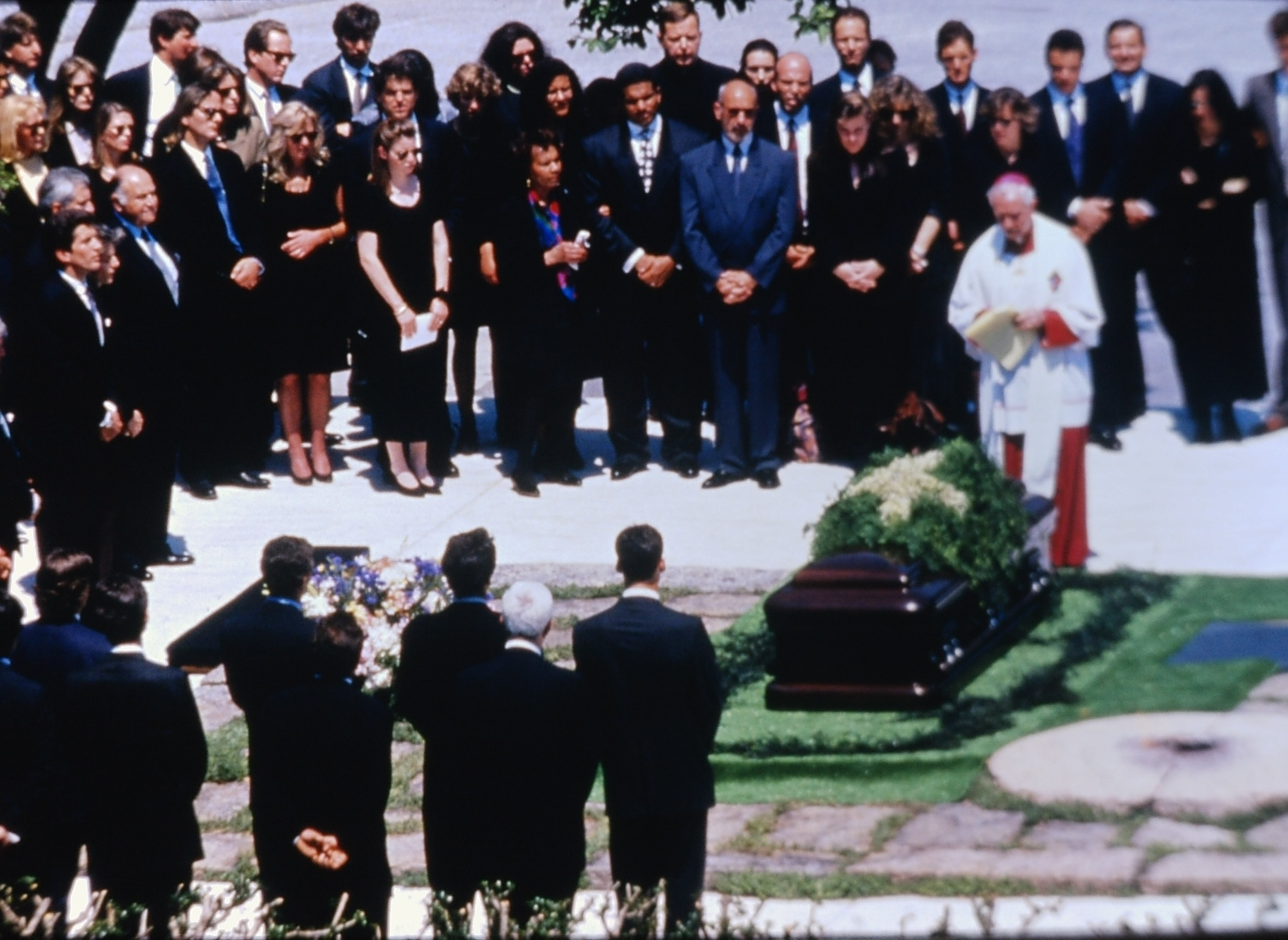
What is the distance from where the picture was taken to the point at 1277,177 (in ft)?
31.0

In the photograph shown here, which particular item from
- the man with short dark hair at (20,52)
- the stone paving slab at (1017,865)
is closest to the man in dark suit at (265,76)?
the man with short dark hair at (20,52)

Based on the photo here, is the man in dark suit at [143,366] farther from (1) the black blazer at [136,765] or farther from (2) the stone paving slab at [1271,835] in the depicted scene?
(2) the stone paving slab at [1271,835]

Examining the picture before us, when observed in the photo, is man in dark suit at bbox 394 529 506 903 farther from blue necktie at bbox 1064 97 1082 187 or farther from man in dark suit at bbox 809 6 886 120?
man in dark suit at bbox 809 6 886 120

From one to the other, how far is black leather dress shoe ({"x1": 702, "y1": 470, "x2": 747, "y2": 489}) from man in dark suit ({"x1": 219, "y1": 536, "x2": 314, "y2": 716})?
12.8ft

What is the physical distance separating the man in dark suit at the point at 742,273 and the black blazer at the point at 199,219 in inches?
78.8

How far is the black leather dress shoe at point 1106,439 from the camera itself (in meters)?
10.3

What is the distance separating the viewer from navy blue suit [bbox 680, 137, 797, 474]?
34.9 feet

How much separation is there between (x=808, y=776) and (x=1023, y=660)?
4.36 ft

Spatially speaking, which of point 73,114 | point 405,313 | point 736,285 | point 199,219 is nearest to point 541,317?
point 405,313

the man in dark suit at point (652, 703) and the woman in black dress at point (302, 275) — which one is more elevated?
the woman in black dress at point (302, 275)

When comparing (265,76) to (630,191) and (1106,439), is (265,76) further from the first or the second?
(1106,439)

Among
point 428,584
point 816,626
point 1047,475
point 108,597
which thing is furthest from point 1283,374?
point 108,597

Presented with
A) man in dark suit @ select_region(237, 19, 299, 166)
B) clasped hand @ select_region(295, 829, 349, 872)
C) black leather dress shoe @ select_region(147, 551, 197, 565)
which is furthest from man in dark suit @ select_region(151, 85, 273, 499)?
clasped hand @ select_region(295, 829, 349, 872)

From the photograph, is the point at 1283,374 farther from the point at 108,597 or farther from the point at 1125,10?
the point at 108,597
